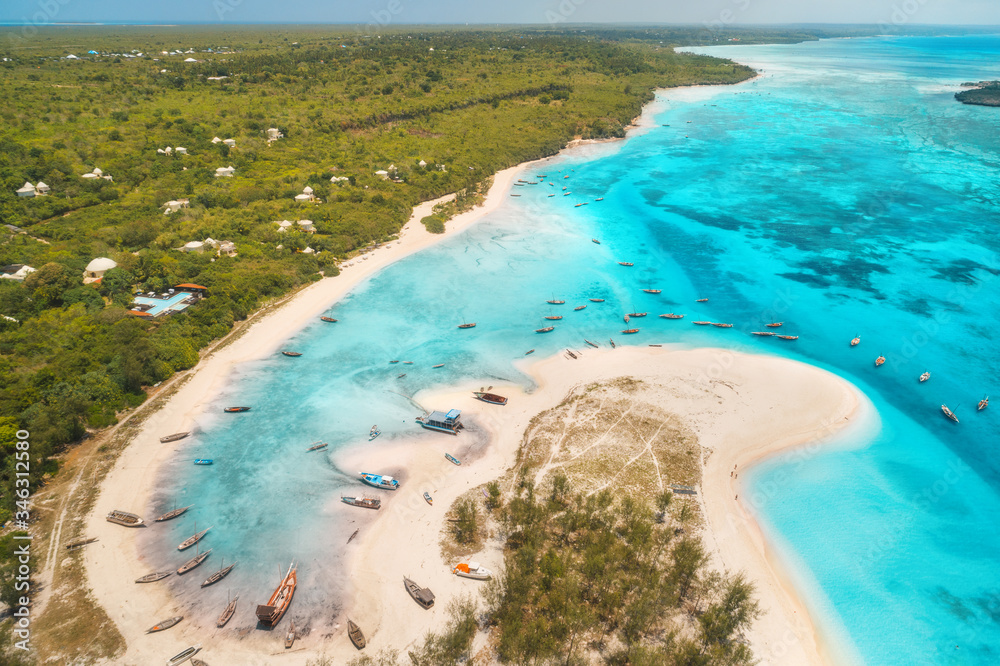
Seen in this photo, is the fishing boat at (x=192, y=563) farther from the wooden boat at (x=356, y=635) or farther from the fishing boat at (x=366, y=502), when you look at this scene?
the wooden boat at (x=356, y=635)

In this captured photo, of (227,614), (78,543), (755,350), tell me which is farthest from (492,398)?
(78,543)

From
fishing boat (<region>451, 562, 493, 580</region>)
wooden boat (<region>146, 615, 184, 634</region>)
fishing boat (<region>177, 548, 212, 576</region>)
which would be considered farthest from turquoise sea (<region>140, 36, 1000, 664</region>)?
fishing boat (<region>451, 562, 493, 580</region>)

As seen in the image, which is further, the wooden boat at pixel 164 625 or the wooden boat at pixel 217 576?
the wooden boat at pixel 217 576

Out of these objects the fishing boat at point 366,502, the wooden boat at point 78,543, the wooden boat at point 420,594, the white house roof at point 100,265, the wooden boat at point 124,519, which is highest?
the white house roof at point 100,265

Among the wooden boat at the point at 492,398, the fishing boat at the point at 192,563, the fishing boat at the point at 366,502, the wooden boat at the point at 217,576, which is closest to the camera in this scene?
the wooden boat at the point at 217,576

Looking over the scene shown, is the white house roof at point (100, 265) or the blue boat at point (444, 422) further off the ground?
the white house roof at point (100, 265)

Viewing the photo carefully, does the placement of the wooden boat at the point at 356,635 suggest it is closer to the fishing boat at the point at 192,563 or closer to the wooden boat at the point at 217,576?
the wooden boat at the point at 217,576

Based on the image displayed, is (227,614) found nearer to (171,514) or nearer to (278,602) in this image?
(278,602)

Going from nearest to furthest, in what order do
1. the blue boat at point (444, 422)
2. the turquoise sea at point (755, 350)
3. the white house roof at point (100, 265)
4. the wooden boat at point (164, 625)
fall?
the wooden boat at point (164, 625) < the turquoise sea at point (755, 350) < the blue boat at point (444, 422) < the white house roof at point (100, 265)

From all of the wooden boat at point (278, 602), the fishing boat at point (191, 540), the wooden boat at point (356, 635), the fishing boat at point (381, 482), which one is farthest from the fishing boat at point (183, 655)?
the fishing boat at point (381, 482)

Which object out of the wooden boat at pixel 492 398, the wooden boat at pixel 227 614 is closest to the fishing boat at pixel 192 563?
the wooden boat at pixel 227 614
